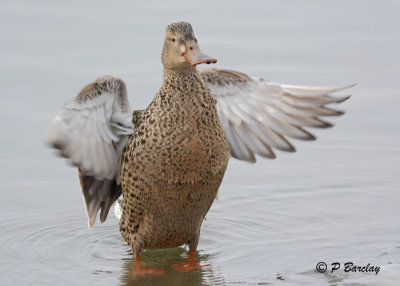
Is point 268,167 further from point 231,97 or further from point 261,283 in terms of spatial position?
point 261,283

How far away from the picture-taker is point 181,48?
6094mm

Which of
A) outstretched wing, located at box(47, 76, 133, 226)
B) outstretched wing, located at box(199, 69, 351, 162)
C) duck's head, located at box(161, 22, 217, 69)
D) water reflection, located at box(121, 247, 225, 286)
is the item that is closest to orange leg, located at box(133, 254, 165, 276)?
water reflection, located at box(121, 247, 225, 286)

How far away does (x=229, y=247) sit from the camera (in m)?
6.54

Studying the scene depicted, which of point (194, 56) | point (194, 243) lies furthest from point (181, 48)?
point (194, 243)

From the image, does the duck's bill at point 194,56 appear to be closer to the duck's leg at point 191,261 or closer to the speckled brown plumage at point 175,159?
the speckled brown plumage at point 175,159

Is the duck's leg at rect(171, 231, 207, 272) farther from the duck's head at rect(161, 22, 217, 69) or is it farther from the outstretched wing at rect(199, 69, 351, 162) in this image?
the duck's head at rect(161, 22, 217, 69)

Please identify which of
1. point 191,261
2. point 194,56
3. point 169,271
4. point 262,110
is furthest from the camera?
point 262,110

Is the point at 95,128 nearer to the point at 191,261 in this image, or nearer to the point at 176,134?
the point at 176,134

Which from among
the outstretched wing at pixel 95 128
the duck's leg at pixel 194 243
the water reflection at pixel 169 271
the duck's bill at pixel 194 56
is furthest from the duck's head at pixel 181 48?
the water reflection at pixel 169 271

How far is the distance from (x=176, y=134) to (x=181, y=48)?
1.83ft

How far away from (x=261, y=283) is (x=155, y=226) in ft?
3.05

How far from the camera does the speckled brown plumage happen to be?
6.03 m

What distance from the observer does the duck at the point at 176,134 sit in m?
6.00

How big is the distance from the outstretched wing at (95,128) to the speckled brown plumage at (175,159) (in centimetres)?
13
